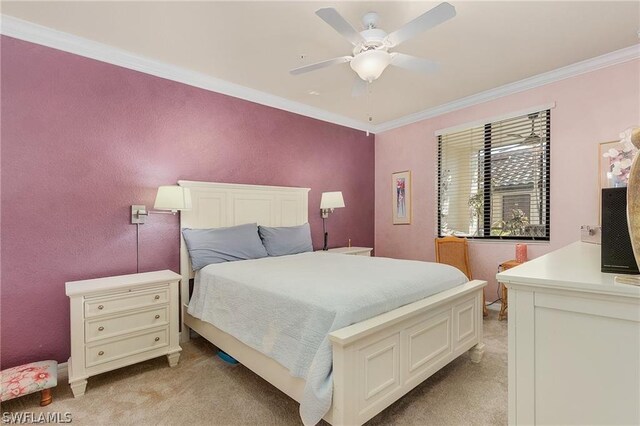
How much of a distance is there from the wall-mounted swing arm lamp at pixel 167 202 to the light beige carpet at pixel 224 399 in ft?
4.21

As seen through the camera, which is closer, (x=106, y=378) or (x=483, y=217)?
(x=106, y=378)

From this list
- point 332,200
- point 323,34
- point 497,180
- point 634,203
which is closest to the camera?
point 634,203

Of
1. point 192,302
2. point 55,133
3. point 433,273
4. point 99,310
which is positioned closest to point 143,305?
point 99,310

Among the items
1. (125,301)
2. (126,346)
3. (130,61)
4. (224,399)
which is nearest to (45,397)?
(126,346)

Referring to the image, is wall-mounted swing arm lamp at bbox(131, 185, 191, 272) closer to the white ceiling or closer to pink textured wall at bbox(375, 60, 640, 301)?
the white ceiling

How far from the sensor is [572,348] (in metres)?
0.87

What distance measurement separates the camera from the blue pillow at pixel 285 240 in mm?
A: 3389

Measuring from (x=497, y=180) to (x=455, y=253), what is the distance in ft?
3.36

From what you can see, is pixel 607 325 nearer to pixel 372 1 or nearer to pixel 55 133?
pixel 372 1

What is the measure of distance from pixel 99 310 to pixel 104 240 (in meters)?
0.71

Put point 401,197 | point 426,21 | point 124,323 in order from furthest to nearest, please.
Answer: point 401,197, point 124,323, point 426,21

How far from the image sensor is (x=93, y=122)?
262 centimetres

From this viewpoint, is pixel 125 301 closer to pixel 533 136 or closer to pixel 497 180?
pixel 497 180

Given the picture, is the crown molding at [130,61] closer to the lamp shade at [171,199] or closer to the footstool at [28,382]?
the lamp shade at [171,199]
